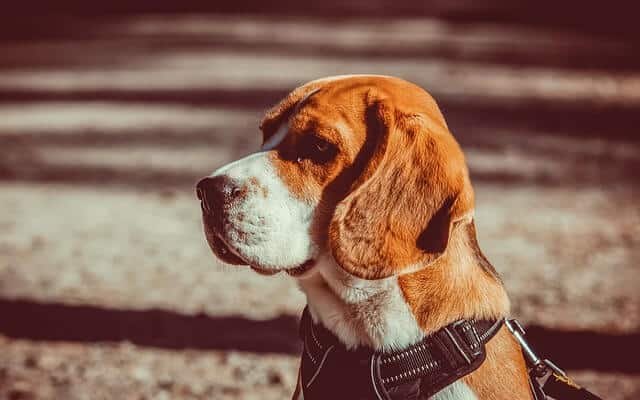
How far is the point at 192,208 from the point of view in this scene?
820cm

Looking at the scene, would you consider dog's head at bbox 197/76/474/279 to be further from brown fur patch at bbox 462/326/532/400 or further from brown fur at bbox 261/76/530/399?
brown fur patch at bbox 462/326/532/400

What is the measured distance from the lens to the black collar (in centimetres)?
273

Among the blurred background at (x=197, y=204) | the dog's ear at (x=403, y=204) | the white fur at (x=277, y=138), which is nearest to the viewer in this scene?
the dog's ear at (x=403, y=204)

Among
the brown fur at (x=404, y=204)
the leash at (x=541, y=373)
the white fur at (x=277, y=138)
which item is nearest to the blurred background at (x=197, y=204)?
the leash at (x=541, y=373)

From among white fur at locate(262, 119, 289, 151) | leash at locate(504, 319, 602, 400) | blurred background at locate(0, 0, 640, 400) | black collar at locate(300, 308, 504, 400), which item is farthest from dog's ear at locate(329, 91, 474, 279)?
blurred background at locate(0, 0, 640, 400)

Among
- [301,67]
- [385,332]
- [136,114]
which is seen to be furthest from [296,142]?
[301,67]

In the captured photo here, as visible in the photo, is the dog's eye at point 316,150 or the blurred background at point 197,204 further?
the blurred background at point 197,204

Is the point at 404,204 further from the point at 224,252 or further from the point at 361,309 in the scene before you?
the point at 224,252

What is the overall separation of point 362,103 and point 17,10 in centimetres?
2562

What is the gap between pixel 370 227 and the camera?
277cm

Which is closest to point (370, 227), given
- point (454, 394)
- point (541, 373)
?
point (454, 394)

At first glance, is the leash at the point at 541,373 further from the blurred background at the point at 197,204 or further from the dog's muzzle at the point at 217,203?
the blurred background at the point at 197,204

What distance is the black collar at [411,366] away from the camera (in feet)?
8.96

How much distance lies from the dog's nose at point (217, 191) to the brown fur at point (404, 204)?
20cm
